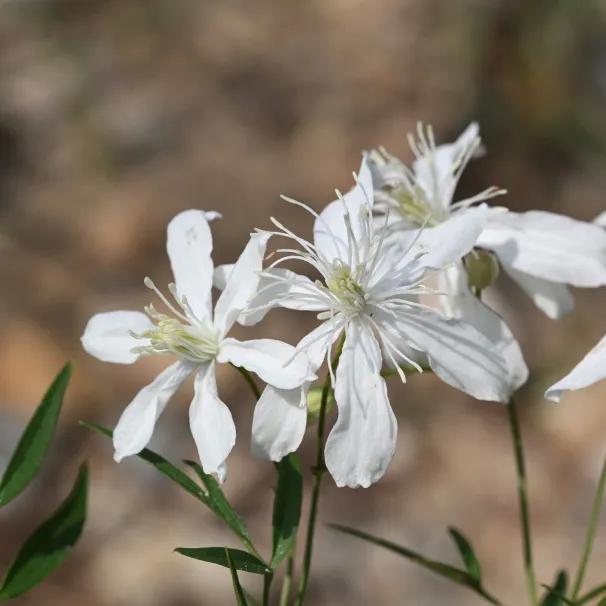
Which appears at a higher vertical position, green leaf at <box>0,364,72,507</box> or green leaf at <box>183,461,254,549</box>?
green leaf at <box>0,364,72,507</box>

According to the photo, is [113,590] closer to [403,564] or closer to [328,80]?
[403,564]

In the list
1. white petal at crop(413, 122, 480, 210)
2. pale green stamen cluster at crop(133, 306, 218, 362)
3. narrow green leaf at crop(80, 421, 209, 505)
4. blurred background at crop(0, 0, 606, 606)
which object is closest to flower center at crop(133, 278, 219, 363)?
pale green stamen cluster at crop(133, 306, 218, 362)

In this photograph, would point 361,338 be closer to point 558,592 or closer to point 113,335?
point 113,335

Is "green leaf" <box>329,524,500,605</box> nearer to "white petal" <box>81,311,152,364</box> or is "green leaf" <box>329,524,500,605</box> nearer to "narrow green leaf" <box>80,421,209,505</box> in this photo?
"narrow green leaf" <box>80,421,209,505</box>

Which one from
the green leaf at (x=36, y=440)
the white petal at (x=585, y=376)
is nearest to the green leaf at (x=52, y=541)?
the green leaf at (x=36, y=440)

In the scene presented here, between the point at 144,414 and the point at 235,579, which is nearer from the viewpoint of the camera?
the point at 235,579

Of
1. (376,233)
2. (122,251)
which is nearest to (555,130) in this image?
(122,251)

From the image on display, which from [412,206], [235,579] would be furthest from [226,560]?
[412,206]
